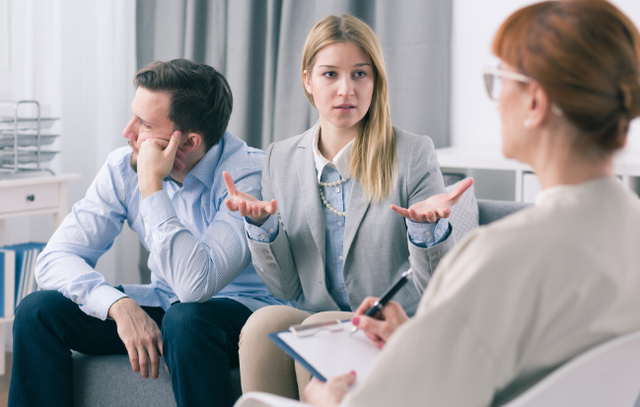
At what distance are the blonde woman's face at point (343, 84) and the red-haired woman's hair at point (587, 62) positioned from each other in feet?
2.42

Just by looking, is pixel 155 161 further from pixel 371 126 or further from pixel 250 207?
pixel 371 126

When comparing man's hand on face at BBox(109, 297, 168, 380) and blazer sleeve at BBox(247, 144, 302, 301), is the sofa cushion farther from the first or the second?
man's hand on face at BBox(109, 297, 168, 380)

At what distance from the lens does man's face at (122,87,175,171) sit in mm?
1524

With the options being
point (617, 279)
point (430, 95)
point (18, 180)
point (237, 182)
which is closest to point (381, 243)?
point (237, 182)

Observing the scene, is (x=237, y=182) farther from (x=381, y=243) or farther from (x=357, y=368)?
(x=357, y=368)

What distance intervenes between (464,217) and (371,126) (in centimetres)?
37

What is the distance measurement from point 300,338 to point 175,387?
51 centimetres

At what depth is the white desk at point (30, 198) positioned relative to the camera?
218 centimetres

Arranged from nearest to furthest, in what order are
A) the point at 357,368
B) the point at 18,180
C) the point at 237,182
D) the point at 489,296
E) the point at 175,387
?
1. the point at 489,296
2. the point at 357,368
3. the point at 175,387
4. the point at 237,182
5. the point at 18,180

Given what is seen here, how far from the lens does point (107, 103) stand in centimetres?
292

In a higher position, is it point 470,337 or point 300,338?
point 470,337

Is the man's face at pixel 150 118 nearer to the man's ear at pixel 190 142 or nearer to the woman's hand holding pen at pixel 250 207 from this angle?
the man's ear at pixel 190 142

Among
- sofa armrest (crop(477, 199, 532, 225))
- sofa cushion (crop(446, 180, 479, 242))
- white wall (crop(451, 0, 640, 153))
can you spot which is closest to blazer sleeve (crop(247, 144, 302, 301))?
sofa cushion (crop(446, 180, 479, 242))

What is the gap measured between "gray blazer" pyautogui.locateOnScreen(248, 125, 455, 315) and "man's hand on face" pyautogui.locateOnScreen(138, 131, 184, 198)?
280mm
